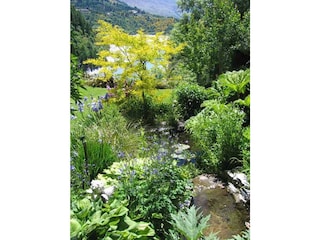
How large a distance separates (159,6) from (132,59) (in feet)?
1.34

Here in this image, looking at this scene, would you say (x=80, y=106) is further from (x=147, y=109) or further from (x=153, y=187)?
(x=153, y=187)

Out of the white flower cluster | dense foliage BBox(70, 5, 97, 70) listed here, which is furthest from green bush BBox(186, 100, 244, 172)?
dense foliage BBox(70, 5, 97, 70)

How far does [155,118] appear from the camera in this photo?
3.17m

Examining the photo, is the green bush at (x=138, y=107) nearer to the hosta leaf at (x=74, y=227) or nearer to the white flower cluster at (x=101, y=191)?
the white flower cluster at (x=101, y=191)

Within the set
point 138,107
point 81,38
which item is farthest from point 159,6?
point 138,107

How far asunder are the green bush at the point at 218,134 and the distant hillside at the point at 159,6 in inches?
29.2

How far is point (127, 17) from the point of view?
9.62ft

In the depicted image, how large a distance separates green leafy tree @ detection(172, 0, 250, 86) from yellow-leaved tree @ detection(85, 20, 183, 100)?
167 mm

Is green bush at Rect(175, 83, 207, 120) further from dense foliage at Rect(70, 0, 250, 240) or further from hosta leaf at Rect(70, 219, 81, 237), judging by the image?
hosta leaf at Rect(70, 219, 81, 237)

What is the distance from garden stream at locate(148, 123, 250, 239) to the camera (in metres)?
3.13
